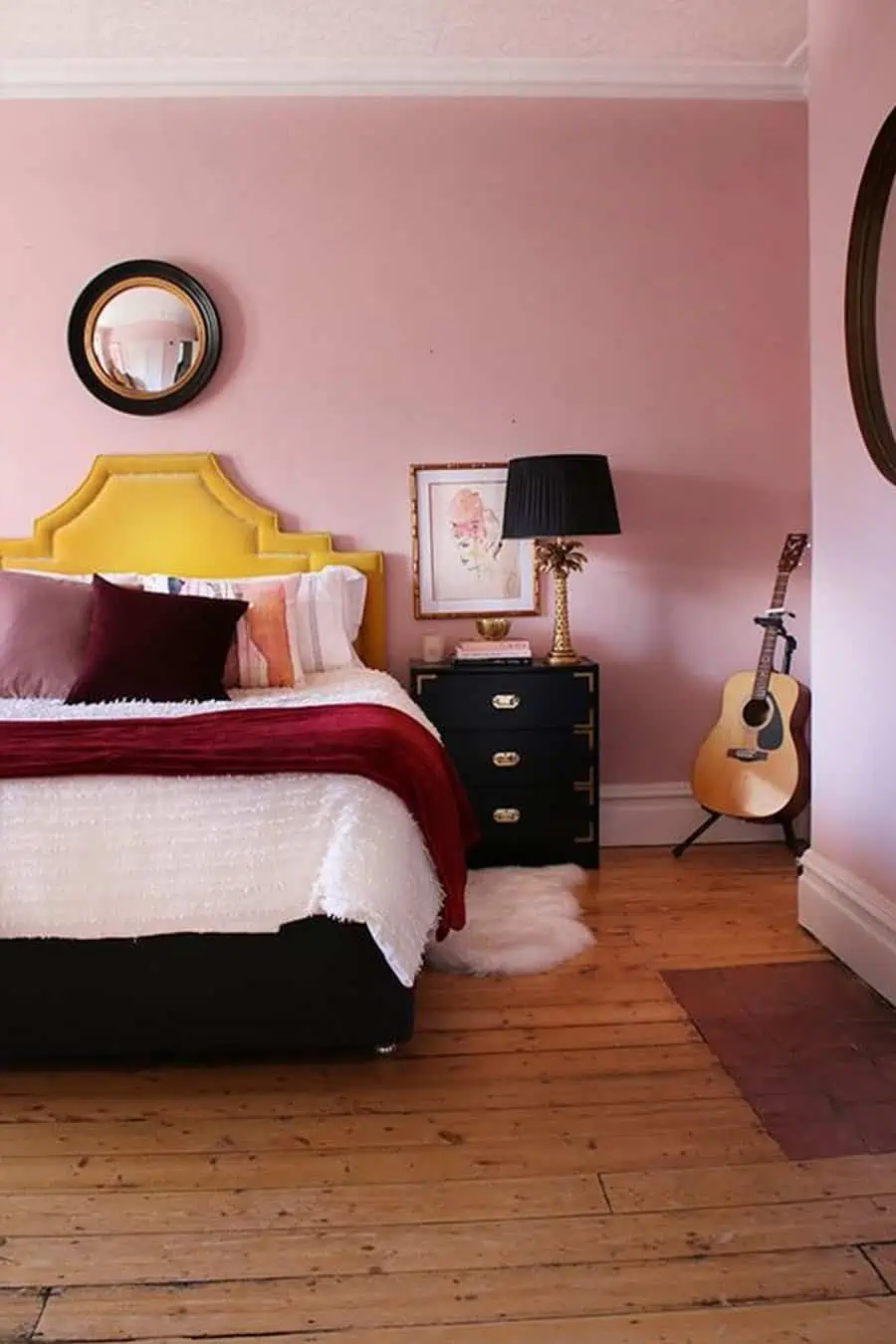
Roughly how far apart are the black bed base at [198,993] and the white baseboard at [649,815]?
6.42ft

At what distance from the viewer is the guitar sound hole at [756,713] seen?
3.84 metres

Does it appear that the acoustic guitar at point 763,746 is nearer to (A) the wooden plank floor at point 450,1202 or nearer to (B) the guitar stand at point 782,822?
(B) the guitar stand at point 782,822

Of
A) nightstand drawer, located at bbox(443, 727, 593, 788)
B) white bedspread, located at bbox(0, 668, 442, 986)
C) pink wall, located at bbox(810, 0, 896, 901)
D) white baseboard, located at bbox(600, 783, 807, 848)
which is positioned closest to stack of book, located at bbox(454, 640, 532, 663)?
nightstand drawer, located at bbox(443, 727, 593, 788)

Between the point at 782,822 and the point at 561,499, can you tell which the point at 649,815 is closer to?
the point at 782,822

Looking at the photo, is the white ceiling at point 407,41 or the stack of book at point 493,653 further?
the stack of book at point 493,653

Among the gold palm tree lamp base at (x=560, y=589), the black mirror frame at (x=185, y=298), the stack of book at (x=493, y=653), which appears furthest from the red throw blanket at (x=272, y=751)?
the black mirror frame at (x=185, y=298)

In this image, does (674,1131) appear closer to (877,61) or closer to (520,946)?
(520,946)

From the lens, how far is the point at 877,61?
2.67 meters

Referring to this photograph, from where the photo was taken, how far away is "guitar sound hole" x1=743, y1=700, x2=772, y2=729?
3.84 meters

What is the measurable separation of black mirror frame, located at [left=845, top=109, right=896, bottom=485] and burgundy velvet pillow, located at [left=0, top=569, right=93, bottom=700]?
222 centimetres

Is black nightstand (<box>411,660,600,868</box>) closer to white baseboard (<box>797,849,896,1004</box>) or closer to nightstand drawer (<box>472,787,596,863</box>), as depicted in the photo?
nightstand drawer (<box>472,787,596,863</box>)

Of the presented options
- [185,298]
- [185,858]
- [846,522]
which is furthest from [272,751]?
[185,298]

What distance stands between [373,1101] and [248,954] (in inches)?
14.9

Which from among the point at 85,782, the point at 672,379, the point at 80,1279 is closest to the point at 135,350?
the point at 672,379
